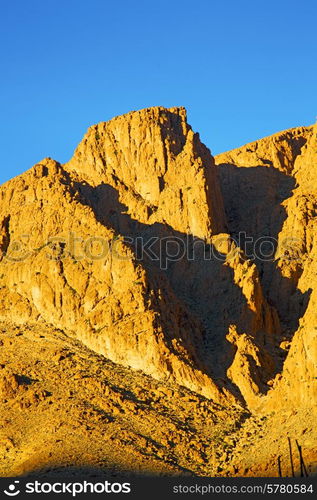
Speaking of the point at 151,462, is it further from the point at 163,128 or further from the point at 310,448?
the point at 163,128

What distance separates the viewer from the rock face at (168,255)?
453 ft

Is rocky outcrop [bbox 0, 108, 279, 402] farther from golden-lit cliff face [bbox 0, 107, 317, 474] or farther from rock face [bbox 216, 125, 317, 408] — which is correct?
rock face [bbox 216, 125, 317, 408]

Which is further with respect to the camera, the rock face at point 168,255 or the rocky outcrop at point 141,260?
the rocky outcrop at point 141,260

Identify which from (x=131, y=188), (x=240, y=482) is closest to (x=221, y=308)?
(x=131, y=188)

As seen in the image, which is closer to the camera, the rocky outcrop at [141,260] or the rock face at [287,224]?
the rock face at [287,224]

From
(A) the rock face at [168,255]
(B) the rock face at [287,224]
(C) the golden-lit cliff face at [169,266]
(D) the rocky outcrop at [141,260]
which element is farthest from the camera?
(D) the rocky outcrop at [141,260]

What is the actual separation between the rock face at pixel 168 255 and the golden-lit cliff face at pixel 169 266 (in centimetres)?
15

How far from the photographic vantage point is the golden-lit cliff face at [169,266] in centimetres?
13562

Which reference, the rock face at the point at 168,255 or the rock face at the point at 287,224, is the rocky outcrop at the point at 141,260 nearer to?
the rock face at the point at 168,255

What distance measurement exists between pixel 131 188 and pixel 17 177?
11.3 meters

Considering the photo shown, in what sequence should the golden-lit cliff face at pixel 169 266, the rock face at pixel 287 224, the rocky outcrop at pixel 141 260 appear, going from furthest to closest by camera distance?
the rocky outcrop at pixel 141 260 < the golden-lit cliff face at pixel 169 266 < the rock face at pixel 287 224

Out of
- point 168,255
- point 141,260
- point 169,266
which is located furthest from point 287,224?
point 141,260

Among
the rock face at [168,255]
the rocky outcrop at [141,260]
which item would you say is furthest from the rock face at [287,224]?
the rocky outcrop at [141,260]

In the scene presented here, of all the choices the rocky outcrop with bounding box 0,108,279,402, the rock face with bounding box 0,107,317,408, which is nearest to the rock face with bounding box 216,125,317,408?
the rock face with bounding box 0,107,317,408
